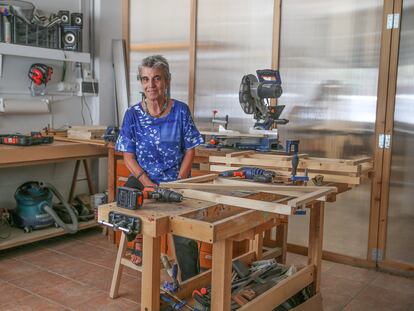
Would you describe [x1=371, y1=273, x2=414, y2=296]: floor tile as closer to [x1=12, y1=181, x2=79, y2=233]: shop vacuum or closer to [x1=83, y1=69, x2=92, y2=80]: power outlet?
[x1=12, y1=181, x2=79, y2=233]: shop vacuum

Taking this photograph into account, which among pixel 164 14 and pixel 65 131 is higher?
pixel 164 14

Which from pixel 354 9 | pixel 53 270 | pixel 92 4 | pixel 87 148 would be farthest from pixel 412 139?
pixel 92 4

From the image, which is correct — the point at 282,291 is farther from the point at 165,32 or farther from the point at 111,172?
the point at 165,32

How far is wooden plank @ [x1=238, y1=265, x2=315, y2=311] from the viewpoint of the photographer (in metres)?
1.97

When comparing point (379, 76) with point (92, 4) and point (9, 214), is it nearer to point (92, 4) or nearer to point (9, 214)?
point (92, 4)

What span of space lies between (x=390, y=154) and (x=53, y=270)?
244 centimetres

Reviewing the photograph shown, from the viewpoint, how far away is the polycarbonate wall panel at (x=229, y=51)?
146 inches

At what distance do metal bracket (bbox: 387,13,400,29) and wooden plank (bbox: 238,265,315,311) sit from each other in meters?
1.78

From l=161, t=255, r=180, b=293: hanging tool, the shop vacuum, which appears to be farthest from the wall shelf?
l=161, t=255, r=180, b=293: hanging tool

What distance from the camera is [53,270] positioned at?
322 centimetres

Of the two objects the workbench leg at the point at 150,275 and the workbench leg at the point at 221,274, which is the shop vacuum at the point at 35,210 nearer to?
the workbench leg at the point at 150,275

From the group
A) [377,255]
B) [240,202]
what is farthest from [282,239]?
[240,202]

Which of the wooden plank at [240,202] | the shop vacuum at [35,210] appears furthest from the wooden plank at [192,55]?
the wooden plank at [240,202]

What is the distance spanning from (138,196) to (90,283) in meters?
1.69
